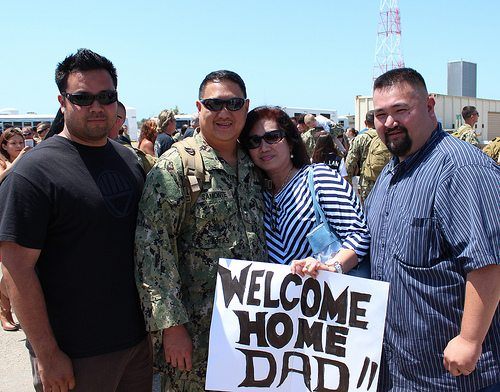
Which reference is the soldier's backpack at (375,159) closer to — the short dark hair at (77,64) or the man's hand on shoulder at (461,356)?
the man's hand on shoulder at (461,356)

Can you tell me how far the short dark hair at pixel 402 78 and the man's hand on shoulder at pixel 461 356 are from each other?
124 cm

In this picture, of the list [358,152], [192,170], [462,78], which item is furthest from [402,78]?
[462,78]

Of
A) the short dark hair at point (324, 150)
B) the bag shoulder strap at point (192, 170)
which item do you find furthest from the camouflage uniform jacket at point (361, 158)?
the bag shoulder strap at point (192, 170)

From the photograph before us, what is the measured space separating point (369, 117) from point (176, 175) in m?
8.78

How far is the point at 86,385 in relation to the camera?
2.53 m

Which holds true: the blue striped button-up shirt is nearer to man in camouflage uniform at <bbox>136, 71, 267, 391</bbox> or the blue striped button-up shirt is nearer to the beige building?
man in camouflage uniform at <bbox>136, 71, 267, 391</bbox>

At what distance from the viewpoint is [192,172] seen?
266cm

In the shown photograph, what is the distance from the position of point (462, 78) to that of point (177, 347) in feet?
449

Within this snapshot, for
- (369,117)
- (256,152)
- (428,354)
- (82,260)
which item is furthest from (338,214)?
(369,117)

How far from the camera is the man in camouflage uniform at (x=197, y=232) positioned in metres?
2.53

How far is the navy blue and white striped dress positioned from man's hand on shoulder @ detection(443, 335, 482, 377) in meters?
0.68

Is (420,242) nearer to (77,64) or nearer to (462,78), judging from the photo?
(77,64)

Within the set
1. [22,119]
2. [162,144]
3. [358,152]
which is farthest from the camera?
[22,119]

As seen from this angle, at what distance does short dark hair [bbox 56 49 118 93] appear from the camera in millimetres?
2570
